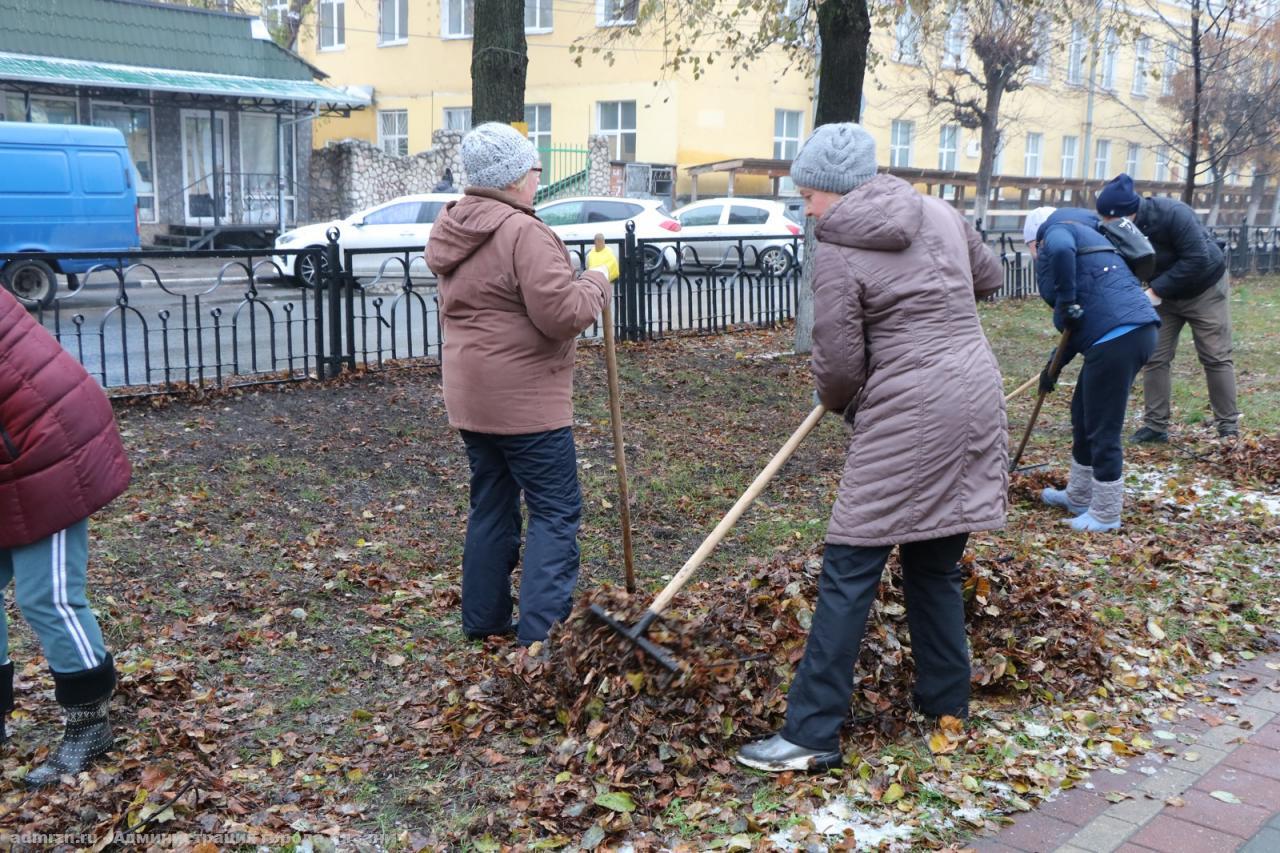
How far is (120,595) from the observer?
496 centimetres

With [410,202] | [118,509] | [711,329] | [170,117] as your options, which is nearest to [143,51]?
[170,117]

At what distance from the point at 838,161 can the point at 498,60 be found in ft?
21.1

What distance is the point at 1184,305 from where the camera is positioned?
766cm

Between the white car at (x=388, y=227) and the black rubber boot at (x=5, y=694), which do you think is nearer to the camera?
the black rubber boot at (x=5, y=694)

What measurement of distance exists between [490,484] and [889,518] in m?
1.62

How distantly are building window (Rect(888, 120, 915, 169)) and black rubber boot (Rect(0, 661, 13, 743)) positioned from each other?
113 feet

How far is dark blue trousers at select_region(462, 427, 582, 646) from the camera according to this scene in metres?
4.21

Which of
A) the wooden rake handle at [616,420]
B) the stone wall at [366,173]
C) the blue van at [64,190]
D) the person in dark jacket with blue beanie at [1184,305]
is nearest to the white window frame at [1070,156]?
the stone wall at [366,173]

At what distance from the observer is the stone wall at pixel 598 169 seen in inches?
1153

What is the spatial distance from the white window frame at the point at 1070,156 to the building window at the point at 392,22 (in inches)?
883

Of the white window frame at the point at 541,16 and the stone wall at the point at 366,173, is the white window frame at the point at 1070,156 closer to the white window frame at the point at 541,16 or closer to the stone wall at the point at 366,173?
the white window frame at the point at 541,16

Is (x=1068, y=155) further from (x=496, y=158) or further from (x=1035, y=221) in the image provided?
(x=496, y=158)

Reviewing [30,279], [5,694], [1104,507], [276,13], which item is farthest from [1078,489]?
[276,13]

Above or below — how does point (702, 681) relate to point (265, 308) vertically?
below
